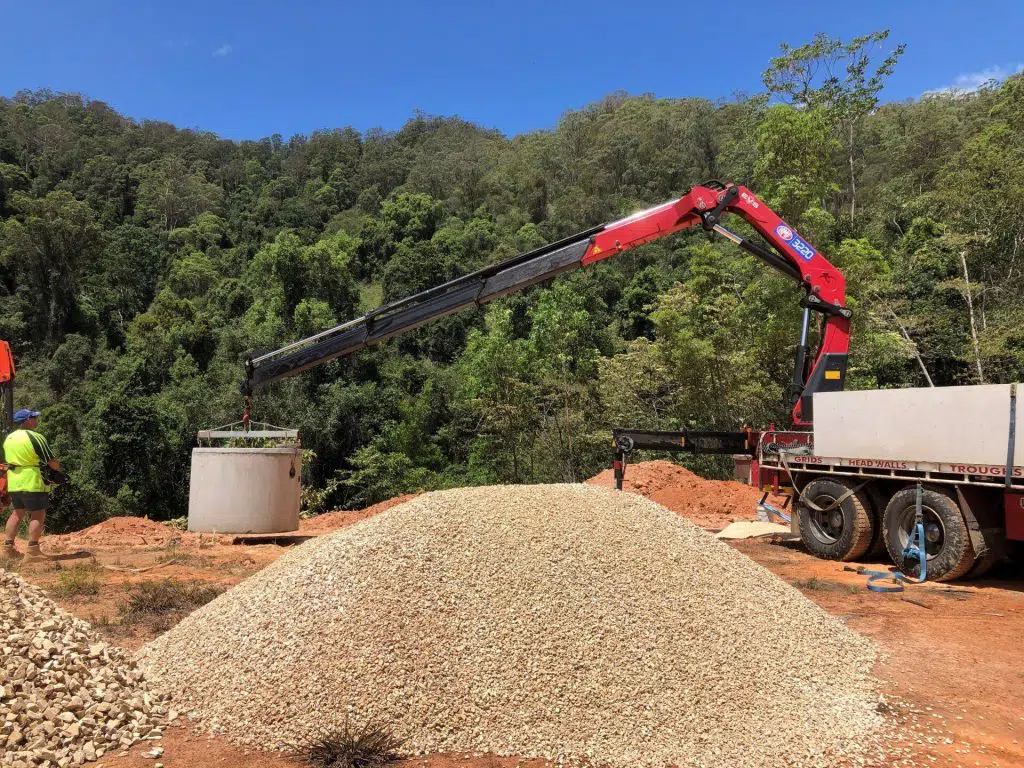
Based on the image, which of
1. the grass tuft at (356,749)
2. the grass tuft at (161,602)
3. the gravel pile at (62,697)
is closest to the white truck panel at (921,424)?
the grass tuft at (356,749)

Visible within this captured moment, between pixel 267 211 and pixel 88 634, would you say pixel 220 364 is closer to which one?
pixel 88 634

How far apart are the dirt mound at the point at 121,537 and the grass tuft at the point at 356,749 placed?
A: 350 inches

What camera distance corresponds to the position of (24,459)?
339 inches

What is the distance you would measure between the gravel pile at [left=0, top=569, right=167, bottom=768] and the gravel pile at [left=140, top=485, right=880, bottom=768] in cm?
25

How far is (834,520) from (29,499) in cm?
1007

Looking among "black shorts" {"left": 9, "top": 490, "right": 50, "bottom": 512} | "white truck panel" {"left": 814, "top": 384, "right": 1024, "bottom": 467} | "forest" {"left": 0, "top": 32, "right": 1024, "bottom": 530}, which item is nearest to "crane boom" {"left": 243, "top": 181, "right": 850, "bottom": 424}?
"white truck panel" {"left": 814, "top": 384, "right": 1024, "bottom": 467}

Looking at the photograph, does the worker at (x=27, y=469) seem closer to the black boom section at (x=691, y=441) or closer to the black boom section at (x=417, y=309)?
the black boom section at (x=417, y=309)

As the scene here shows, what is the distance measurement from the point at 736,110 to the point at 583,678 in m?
55.1

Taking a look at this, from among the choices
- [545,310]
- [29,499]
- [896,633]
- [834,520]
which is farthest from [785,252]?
[545,310]

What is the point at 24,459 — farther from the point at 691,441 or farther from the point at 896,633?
the point at 896,633

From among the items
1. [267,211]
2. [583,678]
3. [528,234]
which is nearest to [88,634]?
[583,678]

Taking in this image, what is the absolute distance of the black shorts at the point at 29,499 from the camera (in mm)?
8625

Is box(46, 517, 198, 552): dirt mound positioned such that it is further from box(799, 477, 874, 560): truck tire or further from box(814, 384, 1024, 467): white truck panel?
box(814, 384, 1024, 467): white truck panel

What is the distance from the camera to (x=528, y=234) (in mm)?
45719
